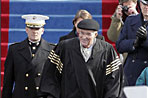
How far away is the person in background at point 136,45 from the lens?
21.3 feet

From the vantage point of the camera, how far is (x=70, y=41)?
234 inches

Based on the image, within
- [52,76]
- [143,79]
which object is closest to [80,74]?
[52,76]

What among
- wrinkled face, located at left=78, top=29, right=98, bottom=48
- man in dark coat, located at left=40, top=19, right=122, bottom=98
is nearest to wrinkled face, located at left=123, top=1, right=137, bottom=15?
man in dark coat, located at left=40, top=19, right=122, bottom=98

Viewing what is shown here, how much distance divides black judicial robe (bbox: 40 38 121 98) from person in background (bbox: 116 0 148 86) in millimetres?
738

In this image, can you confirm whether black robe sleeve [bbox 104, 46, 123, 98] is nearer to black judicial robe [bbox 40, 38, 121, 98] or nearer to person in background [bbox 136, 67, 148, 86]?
black judicial robe [bbox 40, 38, 121, 98]

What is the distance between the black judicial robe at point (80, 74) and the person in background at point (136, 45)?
0.74 m

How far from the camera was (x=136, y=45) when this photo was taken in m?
6.55

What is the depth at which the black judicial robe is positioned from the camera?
225 inches

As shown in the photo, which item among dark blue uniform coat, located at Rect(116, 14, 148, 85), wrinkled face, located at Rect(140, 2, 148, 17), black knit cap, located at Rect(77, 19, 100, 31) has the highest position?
wrinkled face, located at Rect(140, 2, 148, 17)

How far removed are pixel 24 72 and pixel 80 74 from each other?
5.23 ft

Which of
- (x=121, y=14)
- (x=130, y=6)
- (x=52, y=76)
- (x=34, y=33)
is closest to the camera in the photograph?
(x=52, y=76)

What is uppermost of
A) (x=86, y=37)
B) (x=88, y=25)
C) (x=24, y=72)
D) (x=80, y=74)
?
(x=88, y=25)

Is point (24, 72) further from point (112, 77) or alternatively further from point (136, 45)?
point (112, 77)

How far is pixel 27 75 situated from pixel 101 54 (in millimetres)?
1617
